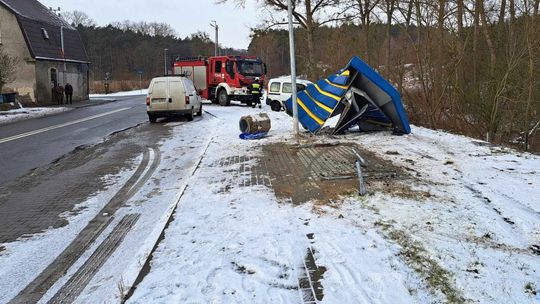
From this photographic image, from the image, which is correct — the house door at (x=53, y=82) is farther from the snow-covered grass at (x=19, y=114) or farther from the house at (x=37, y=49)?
the snow-covered grass at (x=19, y=114)

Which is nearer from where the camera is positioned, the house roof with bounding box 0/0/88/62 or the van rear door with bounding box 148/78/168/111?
the van rear door with bounding box 148/78/168/111

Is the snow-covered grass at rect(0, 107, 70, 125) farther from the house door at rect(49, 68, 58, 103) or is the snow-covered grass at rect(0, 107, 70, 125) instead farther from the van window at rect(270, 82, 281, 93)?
the van window at rect(270, 82, 281, 93)

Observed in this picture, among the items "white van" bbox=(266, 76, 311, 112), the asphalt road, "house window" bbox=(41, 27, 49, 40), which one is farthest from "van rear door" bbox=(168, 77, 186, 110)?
"house window" bbox=(41, 27, 49, 40)

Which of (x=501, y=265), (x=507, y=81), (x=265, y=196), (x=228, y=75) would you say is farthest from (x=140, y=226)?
(x=228, y=75)

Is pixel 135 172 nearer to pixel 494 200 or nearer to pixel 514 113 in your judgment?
pixel 494 200

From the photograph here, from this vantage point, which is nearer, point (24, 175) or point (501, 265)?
point (501, 265)

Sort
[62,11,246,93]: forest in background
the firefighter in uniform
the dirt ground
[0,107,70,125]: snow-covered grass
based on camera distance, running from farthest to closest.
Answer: [62,11,246,93]: forest in background → the firefighter in uniform → [0,107,70,125]: snow-covered grass → the dirt ground

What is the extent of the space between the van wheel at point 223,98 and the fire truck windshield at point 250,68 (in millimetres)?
1689

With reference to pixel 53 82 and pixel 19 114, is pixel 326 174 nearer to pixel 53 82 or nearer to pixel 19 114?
pixel 19 114

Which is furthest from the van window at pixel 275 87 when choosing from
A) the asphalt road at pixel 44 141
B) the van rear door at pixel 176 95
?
the asphalt road at pixel 44 141

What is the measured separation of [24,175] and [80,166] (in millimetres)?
1158

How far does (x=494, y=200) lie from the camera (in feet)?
20.0

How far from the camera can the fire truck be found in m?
27.1

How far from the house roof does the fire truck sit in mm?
10423
